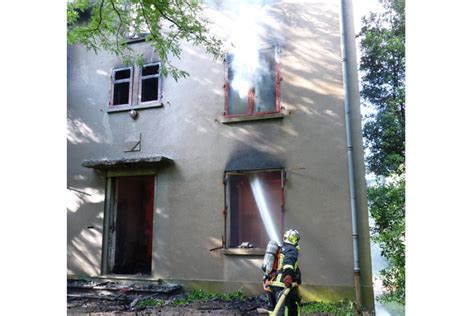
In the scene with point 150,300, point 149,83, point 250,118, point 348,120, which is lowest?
point 150,300

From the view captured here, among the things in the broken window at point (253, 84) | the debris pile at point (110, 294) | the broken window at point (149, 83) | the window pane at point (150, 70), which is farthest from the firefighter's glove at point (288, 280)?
the window pane at point (150, 70)

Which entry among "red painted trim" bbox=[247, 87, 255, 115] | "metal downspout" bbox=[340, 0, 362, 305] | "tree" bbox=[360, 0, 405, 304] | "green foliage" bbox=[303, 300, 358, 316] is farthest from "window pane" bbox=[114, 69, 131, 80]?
"green foliage" bbox=[303, 300, 358, 316]

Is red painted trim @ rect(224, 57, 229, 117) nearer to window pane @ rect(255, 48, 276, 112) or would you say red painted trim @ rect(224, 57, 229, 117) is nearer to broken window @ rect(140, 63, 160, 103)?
window pane @ rect(255, 48, 276, 112)

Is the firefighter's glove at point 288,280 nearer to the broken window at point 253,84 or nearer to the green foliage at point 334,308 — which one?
the green foliage at point 334,308

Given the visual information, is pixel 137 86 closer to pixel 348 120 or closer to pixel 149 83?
pixel 149 83

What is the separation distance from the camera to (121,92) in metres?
7.38

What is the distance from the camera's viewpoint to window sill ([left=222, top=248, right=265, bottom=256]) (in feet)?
19.1

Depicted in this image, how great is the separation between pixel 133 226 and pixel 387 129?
5625 millimetres

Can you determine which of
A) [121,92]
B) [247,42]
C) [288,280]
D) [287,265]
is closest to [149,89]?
[121,92]

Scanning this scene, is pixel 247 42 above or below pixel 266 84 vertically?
above

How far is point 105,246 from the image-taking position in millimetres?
6879

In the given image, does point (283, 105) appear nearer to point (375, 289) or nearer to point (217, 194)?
point (217, 194)
